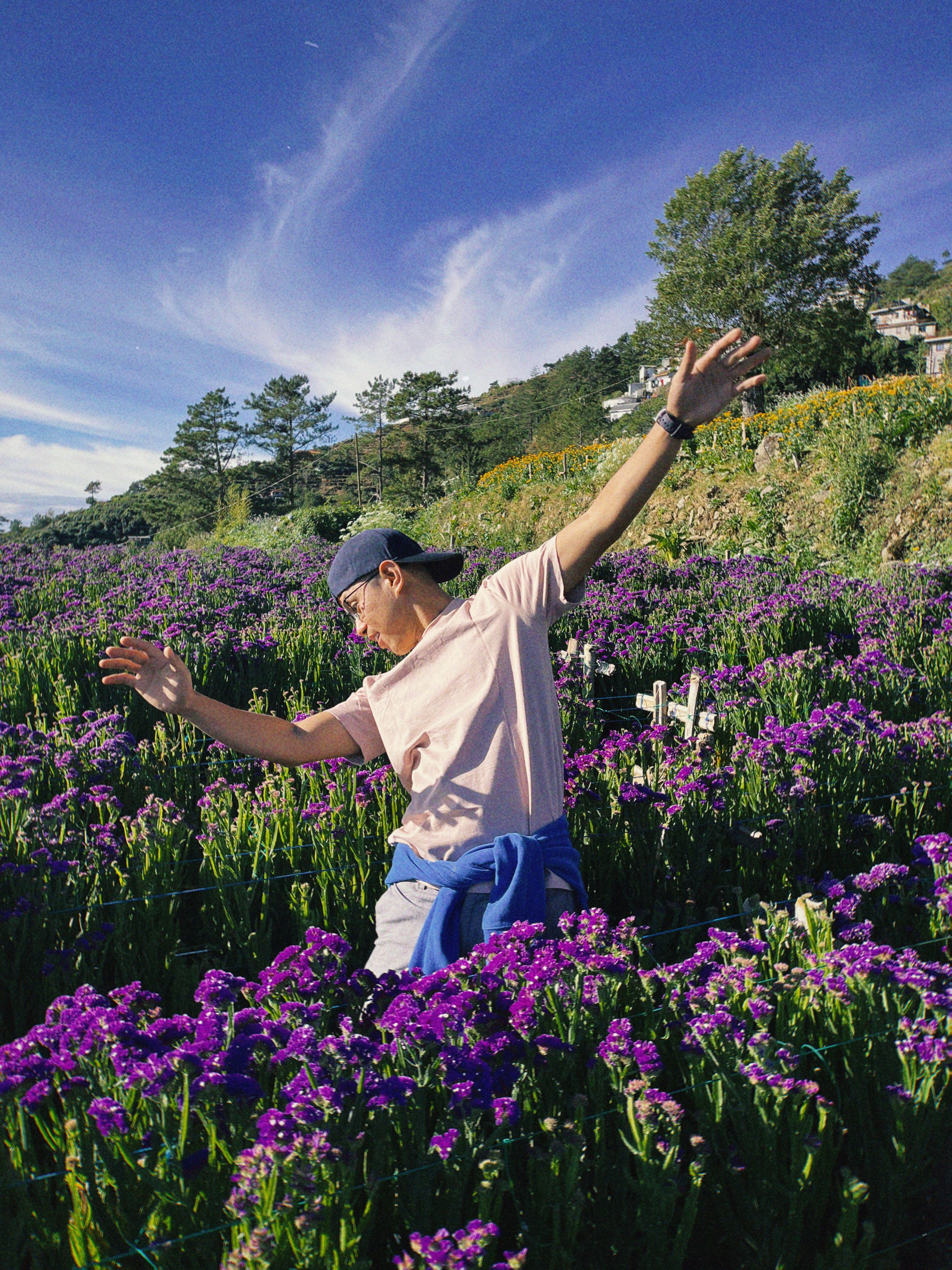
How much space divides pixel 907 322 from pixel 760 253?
92366 millimetres

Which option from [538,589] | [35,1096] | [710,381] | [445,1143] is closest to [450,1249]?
[445,1143]

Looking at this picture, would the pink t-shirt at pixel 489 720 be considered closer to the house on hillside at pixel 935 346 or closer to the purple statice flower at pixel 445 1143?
the purple statice flower at pixel 445 1143

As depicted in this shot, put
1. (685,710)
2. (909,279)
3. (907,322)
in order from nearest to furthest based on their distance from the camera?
(685,710) < (907,322) < (909,279)

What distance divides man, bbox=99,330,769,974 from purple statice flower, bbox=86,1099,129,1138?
36.3 inches

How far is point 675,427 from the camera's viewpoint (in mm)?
2131

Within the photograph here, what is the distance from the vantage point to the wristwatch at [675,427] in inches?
83.4

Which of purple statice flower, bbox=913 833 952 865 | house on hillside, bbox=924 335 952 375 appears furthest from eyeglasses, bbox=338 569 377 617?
house on hillside, bbox=924 335 952 375

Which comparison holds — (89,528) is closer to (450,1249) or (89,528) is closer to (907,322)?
(450,1249)

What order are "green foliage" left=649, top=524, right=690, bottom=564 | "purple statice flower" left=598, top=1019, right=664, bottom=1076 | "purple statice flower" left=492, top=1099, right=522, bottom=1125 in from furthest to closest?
"green foliage" left=649, top=524, right=690, bottom=564 → "purple statice flower" left=598, top=1019, right=664, bottom=1076 → "purple statice flower" left=492, top=1099, right=522, bottom=1125

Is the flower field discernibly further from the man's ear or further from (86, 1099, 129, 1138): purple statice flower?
the man's ear

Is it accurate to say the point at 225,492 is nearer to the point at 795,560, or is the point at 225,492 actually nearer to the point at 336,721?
the point at 795,560

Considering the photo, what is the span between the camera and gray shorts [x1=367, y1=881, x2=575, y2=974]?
208 cm

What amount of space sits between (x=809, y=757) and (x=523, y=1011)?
2.10 meters

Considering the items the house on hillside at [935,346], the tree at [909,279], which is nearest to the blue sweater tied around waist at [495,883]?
the house on hillside at [935,346]
